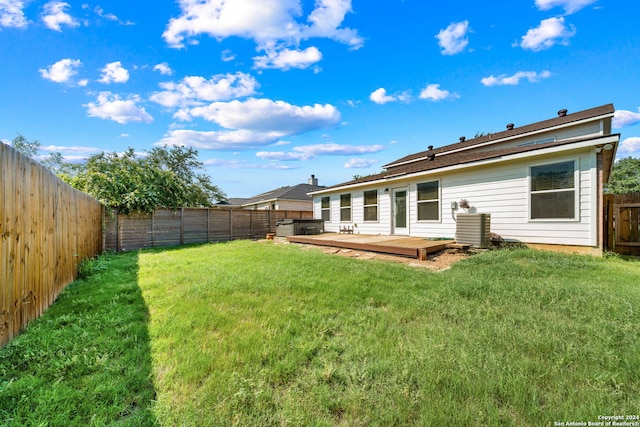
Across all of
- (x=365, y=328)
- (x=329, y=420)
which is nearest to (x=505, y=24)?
(x=365, y=328)

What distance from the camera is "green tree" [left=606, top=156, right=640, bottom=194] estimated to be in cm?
2595

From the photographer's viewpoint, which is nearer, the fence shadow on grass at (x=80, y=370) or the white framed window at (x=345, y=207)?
the fence shadow on grass at (x=80, y=370)

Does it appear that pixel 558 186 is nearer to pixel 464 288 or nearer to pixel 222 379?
pixel 464 288

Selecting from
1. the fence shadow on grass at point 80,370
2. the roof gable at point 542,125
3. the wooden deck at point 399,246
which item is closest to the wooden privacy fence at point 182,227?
the wooden deck at point 399,246

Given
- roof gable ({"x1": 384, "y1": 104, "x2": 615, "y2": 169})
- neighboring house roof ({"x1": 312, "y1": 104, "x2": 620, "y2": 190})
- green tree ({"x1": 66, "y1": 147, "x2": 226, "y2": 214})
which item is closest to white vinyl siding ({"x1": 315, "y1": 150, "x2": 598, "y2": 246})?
neighboring house roof ({"x1": 312, "y1": 104, "x2": 620, "y2": 190})

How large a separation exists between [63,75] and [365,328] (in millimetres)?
13907

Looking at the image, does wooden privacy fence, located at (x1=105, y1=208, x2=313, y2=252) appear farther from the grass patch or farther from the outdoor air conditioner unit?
the outdoor air conditioner unit

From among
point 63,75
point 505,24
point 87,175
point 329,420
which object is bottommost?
point 329,420

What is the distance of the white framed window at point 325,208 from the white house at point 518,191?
1.34 metres

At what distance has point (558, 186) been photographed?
6.37 m

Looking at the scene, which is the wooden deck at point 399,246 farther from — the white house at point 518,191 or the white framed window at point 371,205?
the white framed window at point 371,205

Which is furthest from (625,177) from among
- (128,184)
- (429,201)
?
(128,184)

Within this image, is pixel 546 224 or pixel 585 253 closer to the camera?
pixel 585 253

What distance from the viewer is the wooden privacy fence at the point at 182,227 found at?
402 inches
